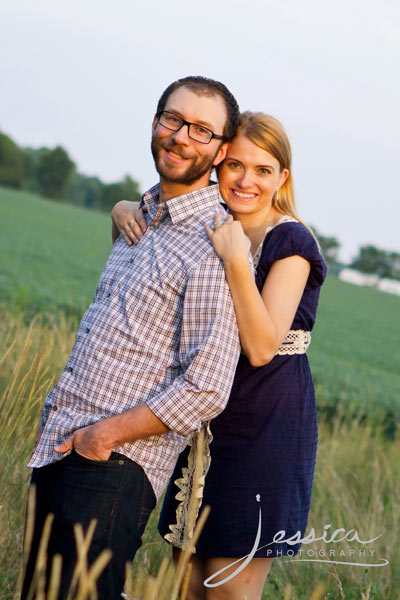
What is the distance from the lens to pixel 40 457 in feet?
7.79

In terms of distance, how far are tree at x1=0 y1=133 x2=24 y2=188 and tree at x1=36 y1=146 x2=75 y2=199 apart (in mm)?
4165

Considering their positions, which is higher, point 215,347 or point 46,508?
point 215,347

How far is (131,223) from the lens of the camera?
273cm

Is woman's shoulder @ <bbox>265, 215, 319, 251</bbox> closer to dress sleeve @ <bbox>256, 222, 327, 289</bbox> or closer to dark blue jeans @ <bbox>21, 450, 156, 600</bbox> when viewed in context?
dress sleeve @ <bbox>256, 222, 327, 289</bbox>

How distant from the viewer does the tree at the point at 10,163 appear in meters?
82.8

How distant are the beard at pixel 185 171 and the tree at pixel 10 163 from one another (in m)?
84.3

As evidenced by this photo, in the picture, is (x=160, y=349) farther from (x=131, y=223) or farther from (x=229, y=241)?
(x=131, y=223)

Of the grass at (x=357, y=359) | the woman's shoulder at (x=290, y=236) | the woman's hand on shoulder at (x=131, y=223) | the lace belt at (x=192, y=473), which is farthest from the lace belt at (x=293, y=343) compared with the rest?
A: the grass at (x=357, y=359)

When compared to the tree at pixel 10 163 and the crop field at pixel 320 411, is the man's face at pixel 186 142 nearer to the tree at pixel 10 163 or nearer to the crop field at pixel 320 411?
the crop field at pixel 320 411

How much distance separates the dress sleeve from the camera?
2.56 meters

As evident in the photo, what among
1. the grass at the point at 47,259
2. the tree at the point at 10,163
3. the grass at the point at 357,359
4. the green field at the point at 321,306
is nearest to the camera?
the grass at the point at 357,359

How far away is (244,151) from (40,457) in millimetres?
1502

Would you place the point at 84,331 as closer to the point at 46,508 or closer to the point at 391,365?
the point at 46,508

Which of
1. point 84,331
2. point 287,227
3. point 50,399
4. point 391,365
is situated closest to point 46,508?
point 50,399
